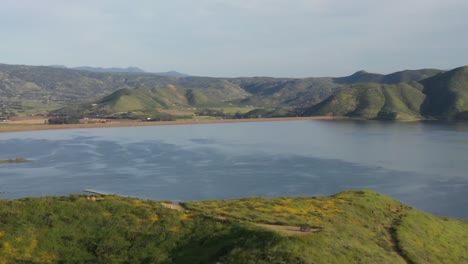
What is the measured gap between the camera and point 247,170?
127125mm

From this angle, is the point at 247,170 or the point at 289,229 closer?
the point at 289,229

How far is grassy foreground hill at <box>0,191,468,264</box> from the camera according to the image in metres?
29.4

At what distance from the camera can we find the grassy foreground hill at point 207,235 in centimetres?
2942

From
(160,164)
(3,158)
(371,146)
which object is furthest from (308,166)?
(3,158)

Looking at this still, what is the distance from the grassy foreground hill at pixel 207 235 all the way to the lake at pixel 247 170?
44.7 meters

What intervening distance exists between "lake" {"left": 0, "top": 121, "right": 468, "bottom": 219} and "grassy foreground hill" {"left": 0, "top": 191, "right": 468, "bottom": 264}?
44.7 meters

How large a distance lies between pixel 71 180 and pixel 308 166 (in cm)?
6304

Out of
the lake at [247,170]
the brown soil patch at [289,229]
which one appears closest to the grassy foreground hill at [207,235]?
the brown soil patch at [289,229]

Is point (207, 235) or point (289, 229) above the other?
point (207, 235)

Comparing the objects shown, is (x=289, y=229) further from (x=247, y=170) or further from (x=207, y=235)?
(x=247, y=170)

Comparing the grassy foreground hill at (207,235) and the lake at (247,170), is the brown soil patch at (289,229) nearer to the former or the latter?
the grassy foreground hill at (207,235)

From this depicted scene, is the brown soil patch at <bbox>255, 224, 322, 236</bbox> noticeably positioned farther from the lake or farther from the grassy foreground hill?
the lake

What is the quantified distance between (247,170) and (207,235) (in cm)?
9367

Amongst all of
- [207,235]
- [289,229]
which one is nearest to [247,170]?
[289,229]
